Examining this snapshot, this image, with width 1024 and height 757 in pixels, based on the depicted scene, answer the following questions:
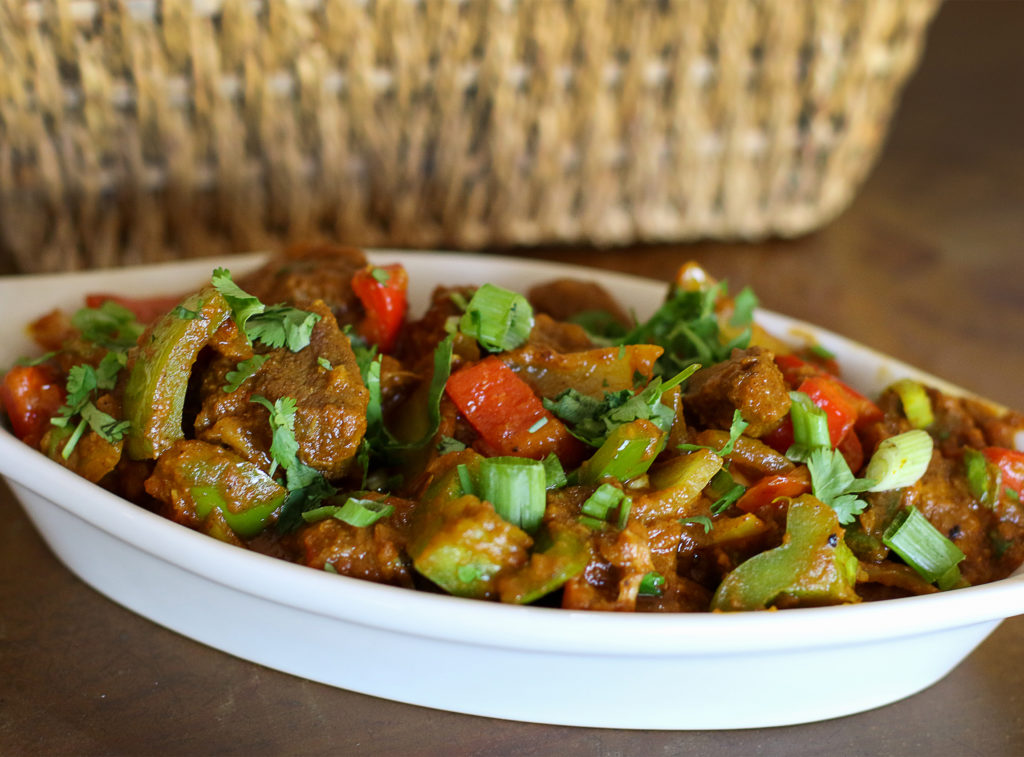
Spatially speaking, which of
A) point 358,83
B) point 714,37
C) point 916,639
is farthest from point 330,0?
point 916,639

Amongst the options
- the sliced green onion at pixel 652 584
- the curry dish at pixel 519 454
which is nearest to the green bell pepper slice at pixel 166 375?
the curry dish at pixel 519 454

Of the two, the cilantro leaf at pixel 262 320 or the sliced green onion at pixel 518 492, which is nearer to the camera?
the sliced green onion at pixel 518 492

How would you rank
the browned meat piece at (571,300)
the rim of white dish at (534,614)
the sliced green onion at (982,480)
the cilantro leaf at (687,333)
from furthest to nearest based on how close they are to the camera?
1. the browned meat piece at (571,300)
2. the cilantro leaf at (687,333)
3. the sliced green onion at (982,480)
4. the rim of white dish at (534,614)

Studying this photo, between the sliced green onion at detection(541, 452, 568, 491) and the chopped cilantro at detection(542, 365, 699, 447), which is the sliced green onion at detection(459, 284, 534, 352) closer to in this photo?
the chopped cilantro at detection(542, 365, 699, 447)

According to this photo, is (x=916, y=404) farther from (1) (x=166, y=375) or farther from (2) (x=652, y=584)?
(1) (x=166, y=375)

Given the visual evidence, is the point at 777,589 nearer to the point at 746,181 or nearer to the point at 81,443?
the point at 81,443

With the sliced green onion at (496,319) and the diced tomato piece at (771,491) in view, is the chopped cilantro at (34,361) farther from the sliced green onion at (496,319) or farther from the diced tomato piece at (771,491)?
the diced tomato piece at (771,491)

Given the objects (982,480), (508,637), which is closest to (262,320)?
(508,637)
